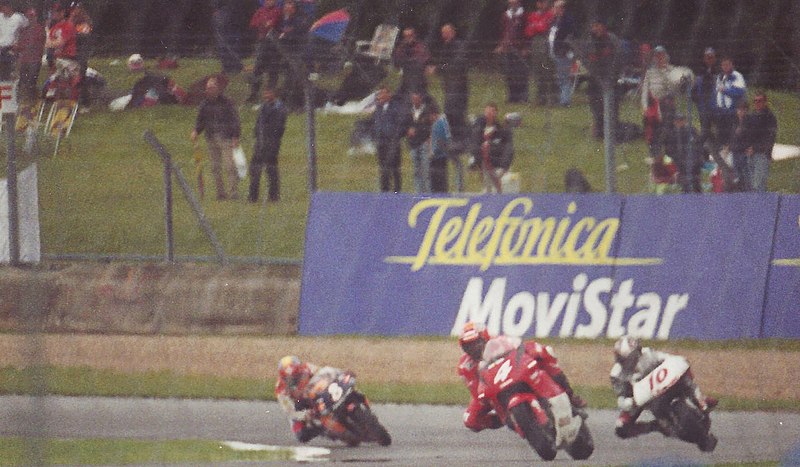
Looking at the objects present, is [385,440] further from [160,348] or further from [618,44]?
[618,44]

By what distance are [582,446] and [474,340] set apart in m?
0.58

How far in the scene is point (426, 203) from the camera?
5.23 m

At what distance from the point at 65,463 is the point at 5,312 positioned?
0.69 metres

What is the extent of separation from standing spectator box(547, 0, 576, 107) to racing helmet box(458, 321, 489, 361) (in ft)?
3.76

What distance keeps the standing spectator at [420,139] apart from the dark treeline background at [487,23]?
399 mm

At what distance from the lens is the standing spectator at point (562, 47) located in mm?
4891

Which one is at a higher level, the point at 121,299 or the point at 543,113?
the point at 543,113

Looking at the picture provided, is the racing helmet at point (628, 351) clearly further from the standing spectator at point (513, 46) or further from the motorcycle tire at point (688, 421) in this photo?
the standing spectator at point (513, 46)

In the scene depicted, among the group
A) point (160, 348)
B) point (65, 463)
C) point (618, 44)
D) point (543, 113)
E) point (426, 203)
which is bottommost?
point (65, 463)

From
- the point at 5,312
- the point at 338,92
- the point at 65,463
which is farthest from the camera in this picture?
the point at 338,92

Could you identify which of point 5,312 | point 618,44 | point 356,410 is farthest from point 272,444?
point 618,44

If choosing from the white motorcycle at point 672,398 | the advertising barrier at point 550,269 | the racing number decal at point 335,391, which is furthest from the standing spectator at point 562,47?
the racing number decal at point 335,391

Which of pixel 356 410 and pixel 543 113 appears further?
pixel 543 113

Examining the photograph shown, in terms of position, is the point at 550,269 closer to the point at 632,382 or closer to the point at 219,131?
the point at 632,382
